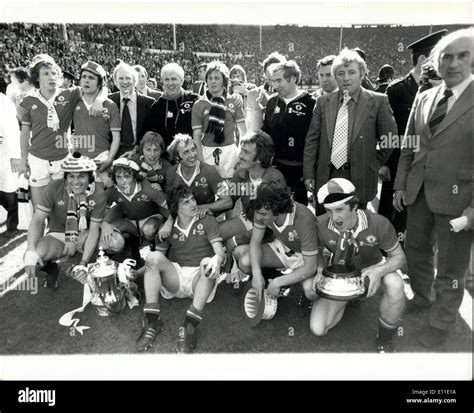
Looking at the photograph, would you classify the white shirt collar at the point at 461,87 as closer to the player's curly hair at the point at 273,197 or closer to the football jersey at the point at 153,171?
the player's curly hair at the point at 273,197

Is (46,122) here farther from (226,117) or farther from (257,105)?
(257,105)

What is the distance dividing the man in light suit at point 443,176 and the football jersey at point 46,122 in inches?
124

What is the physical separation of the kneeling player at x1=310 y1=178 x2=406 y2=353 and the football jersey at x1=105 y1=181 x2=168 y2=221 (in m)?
1.52

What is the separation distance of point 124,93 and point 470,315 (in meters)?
3.75

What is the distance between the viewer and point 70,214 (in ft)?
11.2

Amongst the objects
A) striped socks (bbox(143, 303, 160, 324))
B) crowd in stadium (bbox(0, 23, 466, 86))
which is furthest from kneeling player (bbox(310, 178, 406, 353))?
crowd in stadium (bbox(0, 23, 466, 86))

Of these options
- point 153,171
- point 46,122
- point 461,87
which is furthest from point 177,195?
point 461,87

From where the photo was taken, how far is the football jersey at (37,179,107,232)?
3.46m

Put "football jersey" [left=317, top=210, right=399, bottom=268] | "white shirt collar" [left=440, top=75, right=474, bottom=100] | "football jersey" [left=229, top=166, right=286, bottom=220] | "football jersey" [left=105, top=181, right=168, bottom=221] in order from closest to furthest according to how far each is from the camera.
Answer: "white shirt collar" [left=440, top=75, right=474, bottom=100], "football jersey" [left=317, top=210, right=399, bottom=268], "football jersey" [left=229, top=166, right=286, bottom=220], "football jersey" [left=105, top=181, right=168, bottom=221]

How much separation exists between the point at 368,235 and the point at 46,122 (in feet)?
10.5

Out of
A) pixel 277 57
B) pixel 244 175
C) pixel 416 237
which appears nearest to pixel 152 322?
pixel 244 175

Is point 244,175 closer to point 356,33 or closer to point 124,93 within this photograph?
point 124,93

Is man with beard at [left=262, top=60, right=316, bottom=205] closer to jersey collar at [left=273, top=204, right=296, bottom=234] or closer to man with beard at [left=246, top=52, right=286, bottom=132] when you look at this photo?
man with beard at [left=246, top=52, right=286, bottom=132]

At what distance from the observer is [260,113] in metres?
4.81
